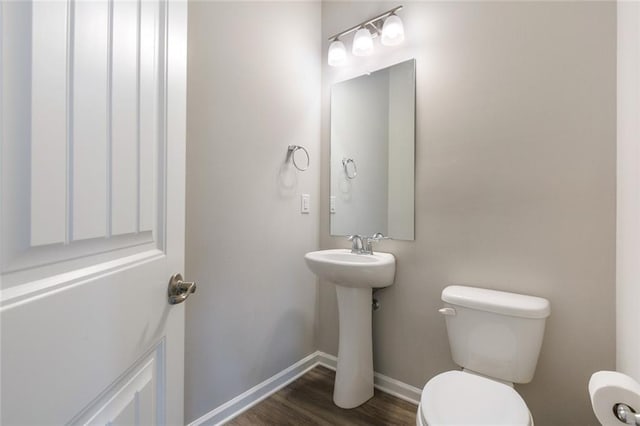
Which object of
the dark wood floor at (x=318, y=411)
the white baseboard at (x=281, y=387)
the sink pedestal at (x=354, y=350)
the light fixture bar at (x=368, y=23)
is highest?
the light fixture bar at (x=368, y=23)

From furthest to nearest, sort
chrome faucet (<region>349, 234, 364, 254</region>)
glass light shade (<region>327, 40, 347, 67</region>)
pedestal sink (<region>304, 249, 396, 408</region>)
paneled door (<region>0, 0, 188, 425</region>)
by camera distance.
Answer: glass light shade (<region>327, 40, 347, 67</region>), chrome faucet (<region>349, 234, 364, 254</region>), pedestal sink (<region>304, 249, 396, 408</region>), paneled door (<region>0, 0, 188, 425</region>)

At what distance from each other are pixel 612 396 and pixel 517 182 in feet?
3.06

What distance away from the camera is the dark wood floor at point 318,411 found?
1453 mm

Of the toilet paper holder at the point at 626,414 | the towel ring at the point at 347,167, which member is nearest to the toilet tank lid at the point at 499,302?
the toilet paper holder at the point at 626,414

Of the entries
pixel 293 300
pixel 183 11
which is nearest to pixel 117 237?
pixel 183 11

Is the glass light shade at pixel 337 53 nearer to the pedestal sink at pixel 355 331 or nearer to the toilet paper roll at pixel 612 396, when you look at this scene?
the pedestal sink at pixel 355 331

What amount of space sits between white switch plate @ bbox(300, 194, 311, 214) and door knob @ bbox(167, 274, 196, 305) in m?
1.25

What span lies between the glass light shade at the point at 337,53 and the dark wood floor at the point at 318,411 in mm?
2101

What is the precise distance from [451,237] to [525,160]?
0.49 meters

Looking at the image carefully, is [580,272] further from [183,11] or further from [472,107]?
[183,11]

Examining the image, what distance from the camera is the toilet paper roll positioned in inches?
23.3

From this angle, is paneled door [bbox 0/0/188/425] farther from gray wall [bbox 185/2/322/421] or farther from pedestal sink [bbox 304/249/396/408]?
pedestal sink [bbox 304/249/396/408]

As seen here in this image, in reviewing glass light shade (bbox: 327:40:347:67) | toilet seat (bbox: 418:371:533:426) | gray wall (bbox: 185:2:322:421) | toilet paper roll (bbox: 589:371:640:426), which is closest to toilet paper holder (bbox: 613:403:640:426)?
toilet paper roll (bbox: 589:371:640:426)

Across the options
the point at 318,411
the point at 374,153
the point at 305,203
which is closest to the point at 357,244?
the point at 305,203
